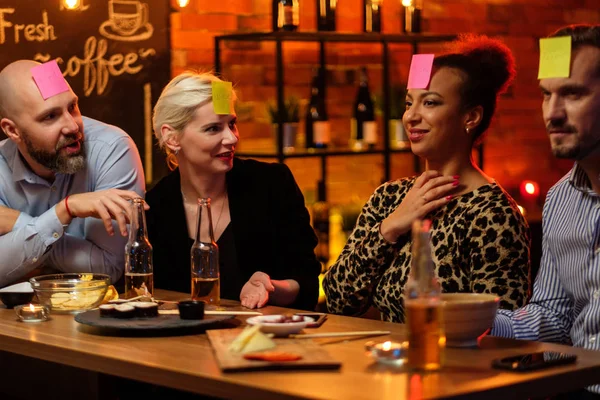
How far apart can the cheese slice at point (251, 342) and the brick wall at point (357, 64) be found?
2634 millimetres

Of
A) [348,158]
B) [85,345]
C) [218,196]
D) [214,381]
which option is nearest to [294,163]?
[348,158]

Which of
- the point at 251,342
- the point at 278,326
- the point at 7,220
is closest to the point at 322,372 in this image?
the point at 251,342

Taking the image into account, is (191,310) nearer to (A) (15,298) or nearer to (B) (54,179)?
(A) (15,298)

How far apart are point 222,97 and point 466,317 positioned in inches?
51.0

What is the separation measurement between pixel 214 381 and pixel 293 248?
4.53ft

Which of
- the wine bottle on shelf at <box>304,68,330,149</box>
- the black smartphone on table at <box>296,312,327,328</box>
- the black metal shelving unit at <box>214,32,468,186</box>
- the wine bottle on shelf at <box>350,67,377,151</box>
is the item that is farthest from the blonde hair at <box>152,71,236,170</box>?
the wine bottle on shelf at <box>350,67,377,151</box>

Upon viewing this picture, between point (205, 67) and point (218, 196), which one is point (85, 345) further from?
point (205, 67)

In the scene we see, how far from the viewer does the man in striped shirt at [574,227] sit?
2.36 meters

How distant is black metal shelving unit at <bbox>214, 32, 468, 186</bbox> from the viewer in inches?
171

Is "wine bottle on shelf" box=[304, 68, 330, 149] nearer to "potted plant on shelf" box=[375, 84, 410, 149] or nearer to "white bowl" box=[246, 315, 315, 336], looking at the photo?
"potted plant on shelf" box=[375, 84, 410, 149]

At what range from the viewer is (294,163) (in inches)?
193

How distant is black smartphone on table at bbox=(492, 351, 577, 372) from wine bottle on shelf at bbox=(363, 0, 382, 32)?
312 cm

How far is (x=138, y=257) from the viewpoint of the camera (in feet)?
8.83

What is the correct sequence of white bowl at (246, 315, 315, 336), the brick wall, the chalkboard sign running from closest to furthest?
1. white bowl at (246, 315, 315, 336)
2. the chalkboard sign
3. the brick wall
